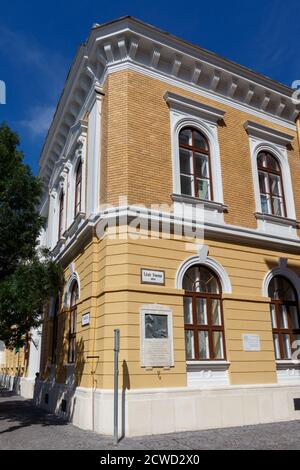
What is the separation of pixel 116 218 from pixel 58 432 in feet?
15.6

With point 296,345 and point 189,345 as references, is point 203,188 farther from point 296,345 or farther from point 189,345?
point 296,345

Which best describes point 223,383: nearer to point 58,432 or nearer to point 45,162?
Result: point 58,432

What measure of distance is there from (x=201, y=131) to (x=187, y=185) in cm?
178

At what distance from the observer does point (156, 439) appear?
799 centimetres

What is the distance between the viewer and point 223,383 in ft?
32.0

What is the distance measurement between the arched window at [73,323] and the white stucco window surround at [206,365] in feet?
11.1

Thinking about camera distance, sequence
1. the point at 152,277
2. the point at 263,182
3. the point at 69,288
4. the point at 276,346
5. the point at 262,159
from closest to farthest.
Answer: the point at 152,277 < the point at 276,346 < the point at 69,288 < the point at 263,182 < the point at 262,159

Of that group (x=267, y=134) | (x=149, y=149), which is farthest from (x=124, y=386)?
(x=267, y=134)

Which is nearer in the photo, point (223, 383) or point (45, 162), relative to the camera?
point (223, 383)

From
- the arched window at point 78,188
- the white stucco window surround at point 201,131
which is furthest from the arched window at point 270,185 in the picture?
the arched window at point 78,188

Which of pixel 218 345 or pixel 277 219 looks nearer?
pixel 218 345

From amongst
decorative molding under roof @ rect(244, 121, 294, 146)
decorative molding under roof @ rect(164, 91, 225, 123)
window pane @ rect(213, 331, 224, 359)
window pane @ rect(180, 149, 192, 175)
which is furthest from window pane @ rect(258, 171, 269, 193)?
window pane @ rect(213, 331, 224, 359)

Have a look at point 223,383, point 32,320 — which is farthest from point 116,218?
point 223,383

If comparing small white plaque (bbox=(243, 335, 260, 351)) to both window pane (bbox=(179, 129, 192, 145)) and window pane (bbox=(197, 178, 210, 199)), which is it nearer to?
window pane (bbox=(197, 178, 210, 199))
